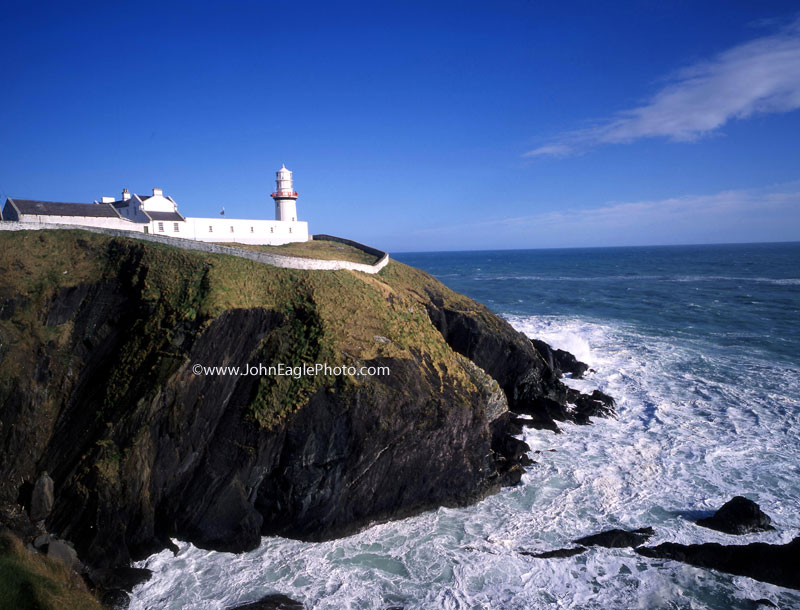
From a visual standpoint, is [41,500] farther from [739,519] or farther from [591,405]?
[591,405]

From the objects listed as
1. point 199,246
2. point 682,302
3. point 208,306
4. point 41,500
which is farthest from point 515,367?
point 682,302

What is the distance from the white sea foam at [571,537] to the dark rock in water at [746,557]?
0.39m

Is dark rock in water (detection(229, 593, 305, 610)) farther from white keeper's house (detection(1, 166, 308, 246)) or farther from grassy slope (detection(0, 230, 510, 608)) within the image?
white keeper's house (detection(1, 166, 308, 246))

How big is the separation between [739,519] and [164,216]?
40436 mm

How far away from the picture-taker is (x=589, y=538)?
18328 mm

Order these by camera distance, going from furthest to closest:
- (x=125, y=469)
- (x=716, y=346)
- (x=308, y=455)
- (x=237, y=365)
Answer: (x=716, y=346) → (x=237, y=365) → (x=308, y=455) → (x=125, y=469)

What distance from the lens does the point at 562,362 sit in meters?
38.3

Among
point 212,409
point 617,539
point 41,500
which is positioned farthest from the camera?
point 212,409

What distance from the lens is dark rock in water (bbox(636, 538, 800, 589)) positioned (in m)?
16.1

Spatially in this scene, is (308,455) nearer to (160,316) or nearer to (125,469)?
(125,469)

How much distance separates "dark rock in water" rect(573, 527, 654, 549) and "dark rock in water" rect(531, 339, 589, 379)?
1793 centimetres

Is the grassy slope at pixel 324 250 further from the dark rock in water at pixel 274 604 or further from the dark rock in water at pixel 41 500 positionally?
the dark rock in water at pixel 274 604

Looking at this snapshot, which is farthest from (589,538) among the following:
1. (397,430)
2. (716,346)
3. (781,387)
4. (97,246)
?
(716,346)

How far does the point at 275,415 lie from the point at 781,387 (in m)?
33.9
